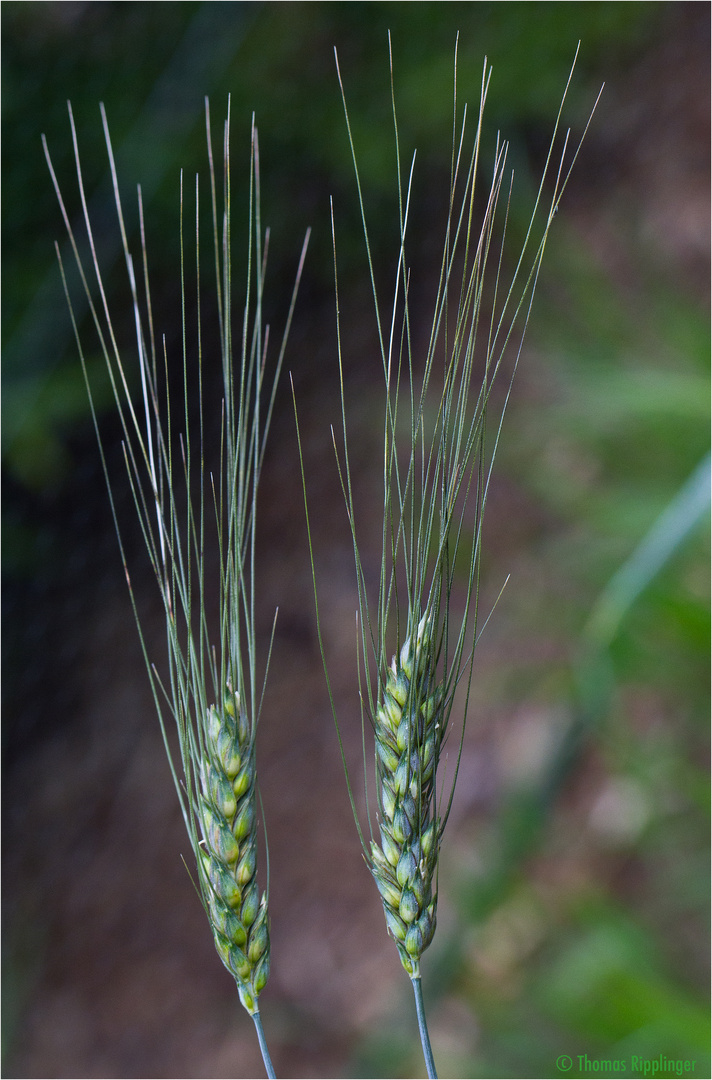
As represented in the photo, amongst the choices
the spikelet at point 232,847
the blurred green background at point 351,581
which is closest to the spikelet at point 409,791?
the spikelet at point 232,847

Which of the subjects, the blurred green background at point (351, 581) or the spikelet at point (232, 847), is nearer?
the spikelet at point (232, 847)

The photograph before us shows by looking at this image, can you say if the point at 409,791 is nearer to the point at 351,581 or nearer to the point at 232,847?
the point at 232,847

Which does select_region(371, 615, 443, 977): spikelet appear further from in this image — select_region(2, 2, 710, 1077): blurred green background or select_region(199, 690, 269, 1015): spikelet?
select_region(2, 2, 710, 1077): blurred green background

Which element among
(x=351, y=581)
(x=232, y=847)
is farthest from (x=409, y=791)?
(x=351, y=581)

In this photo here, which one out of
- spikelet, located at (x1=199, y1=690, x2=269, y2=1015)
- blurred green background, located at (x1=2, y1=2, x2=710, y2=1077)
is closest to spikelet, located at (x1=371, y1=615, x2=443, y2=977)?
spikelet, located at (x1=199, y1=690, x2=269, y2=1015)

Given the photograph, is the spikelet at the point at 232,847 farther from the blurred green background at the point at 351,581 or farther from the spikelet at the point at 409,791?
the blurred green background at the point at 351,581

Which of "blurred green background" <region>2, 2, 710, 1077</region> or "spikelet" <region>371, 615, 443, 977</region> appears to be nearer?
"spikelet" <region>371, 615, 443, 977</region>

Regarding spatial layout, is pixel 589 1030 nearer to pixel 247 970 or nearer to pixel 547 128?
pixel 247 970
